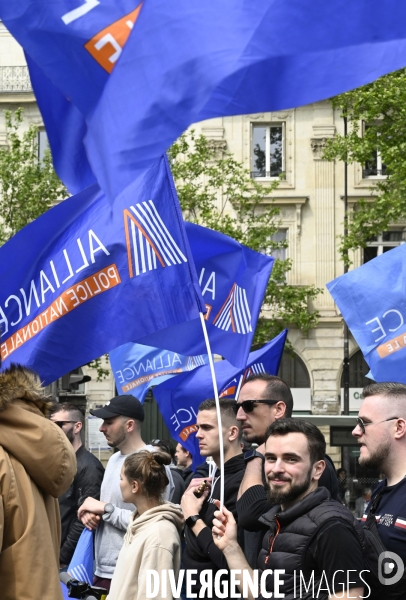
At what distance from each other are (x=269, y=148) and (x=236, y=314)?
2559 centimetres

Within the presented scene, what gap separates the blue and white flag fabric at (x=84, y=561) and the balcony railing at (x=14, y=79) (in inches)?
1158

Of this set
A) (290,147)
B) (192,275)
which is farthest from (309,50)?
(290,147)

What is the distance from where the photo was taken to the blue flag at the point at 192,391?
10633 millimetres

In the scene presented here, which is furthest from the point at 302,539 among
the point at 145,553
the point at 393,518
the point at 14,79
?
the point at 14,79

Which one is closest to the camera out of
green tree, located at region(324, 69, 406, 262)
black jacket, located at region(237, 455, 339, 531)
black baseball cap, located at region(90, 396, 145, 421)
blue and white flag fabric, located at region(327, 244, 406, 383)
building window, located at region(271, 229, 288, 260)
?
black jacket, located at region(237, 455, 339, 531)

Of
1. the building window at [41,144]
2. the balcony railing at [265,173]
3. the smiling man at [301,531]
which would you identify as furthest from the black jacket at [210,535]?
the building window at [41,144]

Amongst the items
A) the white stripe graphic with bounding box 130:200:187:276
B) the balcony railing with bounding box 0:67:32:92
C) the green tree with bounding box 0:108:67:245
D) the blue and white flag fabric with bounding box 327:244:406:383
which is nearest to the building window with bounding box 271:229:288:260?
the green tree with bounding box 0:108:67:245

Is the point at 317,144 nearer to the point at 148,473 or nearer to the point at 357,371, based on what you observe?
the point at 357,371

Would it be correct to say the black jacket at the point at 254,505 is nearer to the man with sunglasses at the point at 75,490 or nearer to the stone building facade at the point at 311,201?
the man with sunglasses at the point at 75,490

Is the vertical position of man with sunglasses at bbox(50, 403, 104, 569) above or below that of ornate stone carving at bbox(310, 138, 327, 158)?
below

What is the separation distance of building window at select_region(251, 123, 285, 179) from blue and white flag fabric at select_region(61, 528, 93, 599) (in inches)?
1066

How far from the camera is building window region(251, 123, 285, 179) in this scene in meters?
33.2

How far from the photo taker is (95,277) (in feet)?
20.0

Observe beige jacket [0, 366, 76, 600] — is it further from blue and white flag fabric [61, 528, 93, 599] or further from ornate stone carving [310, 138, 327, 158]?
ornate stone carving [310, 138, 327, 158]
